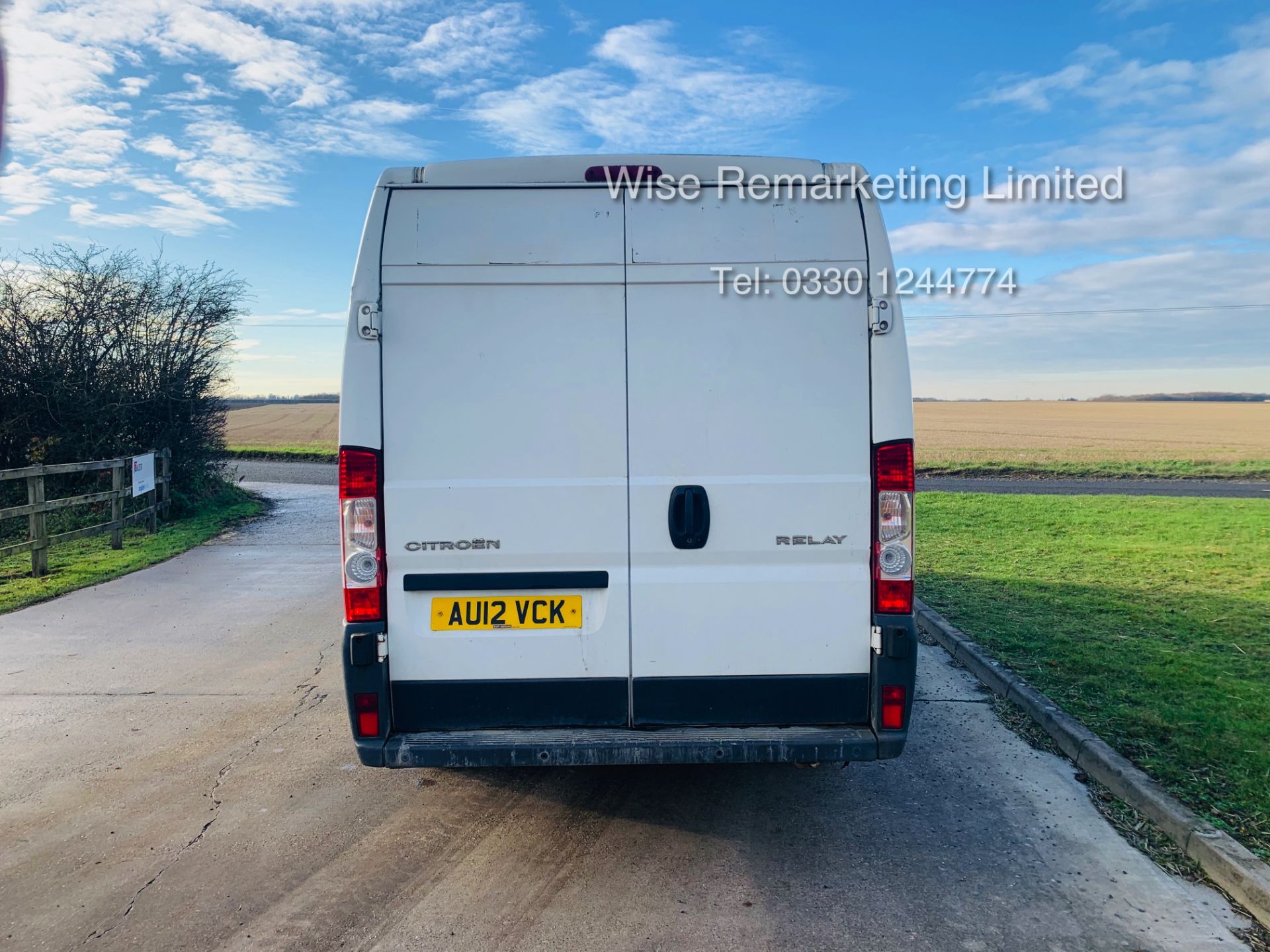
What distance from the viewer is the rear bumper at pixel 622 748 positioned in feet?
11.3

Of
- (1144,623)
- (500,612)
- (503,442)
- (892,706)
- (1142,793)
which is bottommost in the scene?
(1142,793)

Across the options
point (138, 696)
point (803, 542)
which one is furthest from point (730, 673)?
point (138, 696)

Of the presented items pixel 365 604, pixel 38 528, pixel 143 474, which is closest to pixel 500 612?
pixel 365 604

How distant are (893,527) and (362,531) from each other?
2.10m

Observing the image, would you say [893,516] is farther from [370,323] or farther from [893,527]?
[370,323]

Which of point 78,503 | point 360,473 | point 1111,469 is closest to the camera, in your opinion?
point 360,473

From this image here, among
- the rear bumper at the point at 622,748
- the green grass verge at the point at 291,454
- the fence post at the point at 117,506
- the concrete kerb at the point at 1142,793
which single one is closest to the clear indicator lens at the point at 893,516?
the rear bumper at the point at 622,748

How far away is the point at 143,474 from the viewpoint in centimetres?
1266

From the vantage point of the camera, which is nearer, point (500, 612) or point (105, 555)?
point (500, 612)

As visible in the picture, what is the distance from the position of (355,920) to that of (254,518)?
43.4 feet

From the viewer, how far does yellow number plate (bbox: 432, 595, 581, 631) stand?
3.52 metres

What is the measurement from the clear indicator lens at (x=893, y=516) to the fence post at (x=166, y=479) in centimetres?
1372

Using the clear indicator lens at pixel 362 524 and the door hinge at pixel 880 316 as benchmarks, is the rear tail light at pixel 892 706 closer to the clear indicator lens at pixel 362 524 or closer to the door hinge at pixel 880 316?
the door hinge at pixel 880 316

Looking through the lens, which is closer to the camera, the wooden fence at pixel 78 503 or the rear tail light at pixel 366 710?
the rear tail light at pixel 366 710
